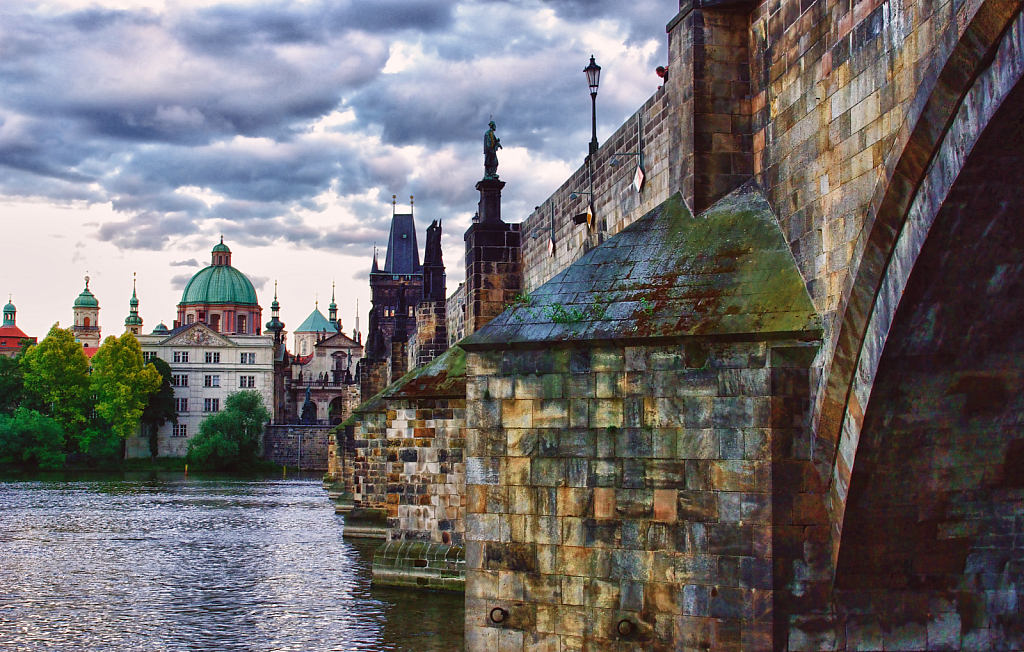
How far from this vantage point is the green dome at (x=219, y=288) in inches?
5551

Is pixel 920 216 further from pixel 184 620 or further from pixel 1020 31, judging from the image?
pixel 184 620

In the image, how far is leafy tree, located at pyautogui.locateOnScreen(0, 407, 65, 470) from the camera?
71812 millimetres

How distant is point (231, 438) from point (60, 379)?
1344 cm

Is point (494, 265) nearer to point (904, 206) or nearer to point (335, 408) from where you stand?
point (904, 206)

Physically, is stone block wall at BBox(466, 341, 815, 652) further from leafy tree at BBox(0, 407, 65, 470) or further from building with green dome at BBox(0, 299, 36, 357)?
building with green dome at BBox(0, 299, 36, 357)

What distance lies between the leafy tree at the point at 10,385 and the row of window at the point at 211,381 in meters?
19.0

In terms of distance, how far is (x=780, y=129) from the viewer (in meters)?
10.3

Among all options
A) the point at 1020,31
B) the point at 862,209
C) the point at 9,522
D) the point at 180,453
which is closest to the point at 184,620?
the point at 862,209

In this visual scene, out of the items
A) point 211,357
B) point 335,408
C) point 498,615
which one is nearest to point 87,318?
point 335,408

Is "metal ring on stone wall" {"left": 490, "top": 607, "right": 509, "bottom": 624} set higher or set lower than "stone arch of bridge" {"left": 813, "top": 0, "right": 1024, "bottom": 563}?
lower

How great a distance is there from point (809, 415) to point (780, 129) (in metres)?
2.83

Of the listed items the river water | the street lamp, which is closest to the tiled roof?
the river water

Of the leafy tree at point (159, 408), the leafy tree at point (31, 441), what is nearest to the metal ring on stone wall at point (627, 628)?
the leafy tree at point (31, 441)

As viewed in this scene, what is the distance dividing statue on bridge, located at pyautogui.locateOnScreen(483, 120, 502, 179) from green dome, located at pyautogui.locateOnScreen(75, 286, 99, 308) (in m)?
135
